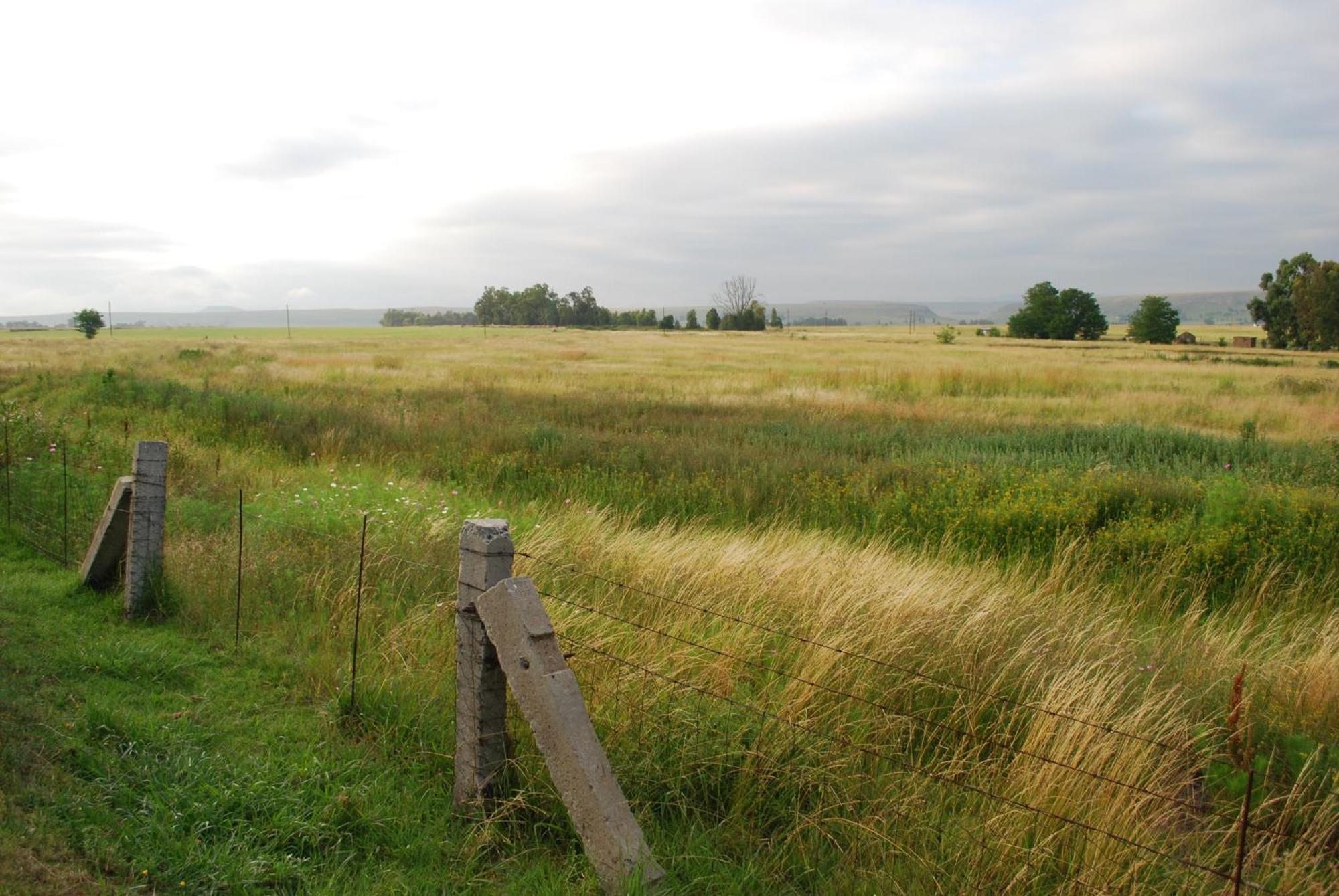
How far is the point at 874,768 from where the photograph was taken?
4316 mm

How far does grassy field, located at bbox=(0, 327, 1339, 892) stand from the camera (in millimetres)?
3682

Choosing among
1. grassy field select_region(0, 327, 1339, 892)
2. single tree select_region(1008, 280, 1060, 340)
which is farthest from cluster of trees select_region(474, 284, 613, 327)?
grassy field select_region(0, 327, 1339, 892)

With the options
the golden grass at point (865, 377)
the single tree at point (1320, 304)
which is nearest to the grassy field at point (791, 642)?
the golden grass at point (865, 377)

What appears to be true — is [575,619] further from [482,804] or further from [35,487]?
[35,487]

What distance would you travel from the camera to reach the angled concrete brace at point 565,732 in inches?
128

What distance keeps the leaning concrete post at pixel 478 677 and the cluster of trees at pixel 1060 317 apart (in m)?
106

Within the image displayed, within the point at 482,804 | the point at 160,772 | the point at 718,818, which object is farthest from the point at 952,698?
the point at 160,772

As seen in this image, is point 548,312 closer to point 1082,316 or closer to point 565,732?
point 1082,316

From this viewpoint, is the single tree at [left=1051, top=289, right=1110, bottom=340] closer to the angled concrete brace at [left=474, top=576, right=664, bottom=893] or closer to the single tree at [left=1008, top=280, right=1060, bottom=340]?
the single tree at [left=1008, top=280, right=1060, bottom=340]

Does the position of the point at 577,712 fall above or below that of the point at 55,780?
above

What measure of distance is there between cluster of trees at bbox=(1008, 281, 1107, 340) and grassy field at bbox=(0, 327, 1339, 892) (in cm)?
9336

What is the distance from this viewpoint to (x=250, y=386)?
24.9m

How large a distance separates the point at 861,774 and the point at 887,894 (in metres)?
0.69

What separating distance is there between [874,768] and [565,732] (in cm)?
178
